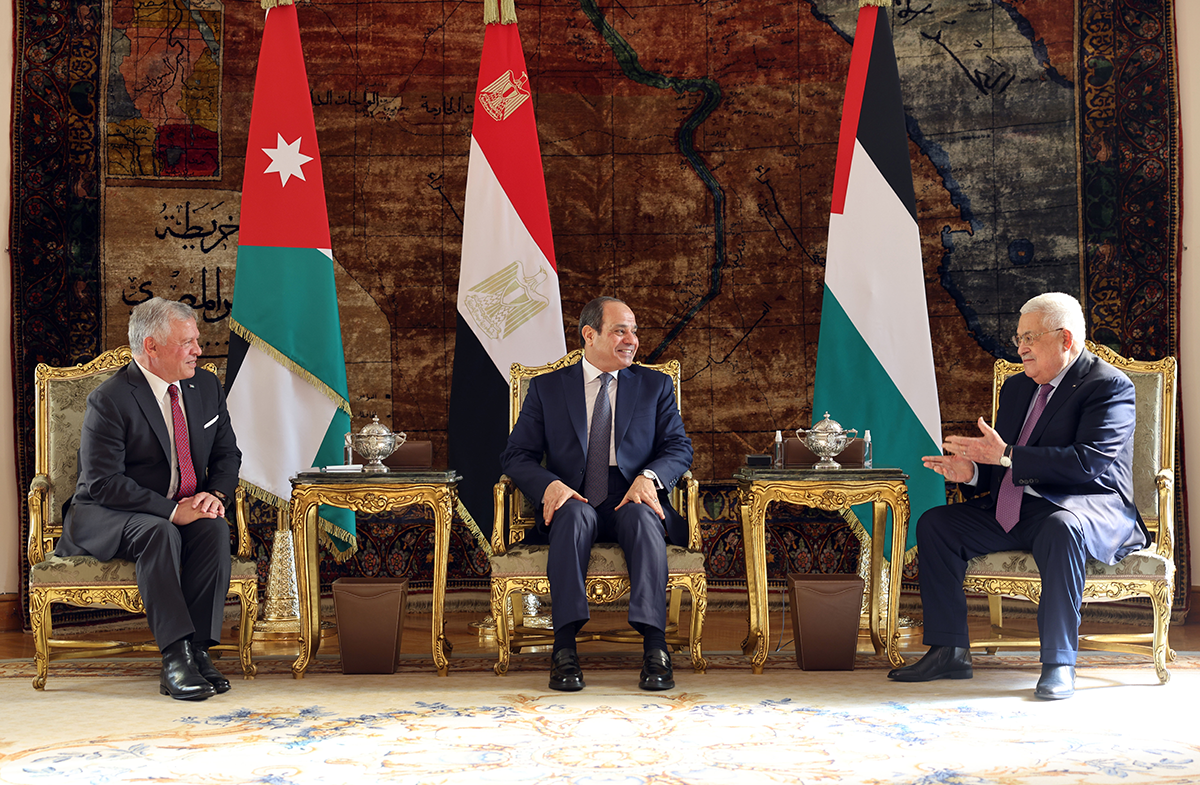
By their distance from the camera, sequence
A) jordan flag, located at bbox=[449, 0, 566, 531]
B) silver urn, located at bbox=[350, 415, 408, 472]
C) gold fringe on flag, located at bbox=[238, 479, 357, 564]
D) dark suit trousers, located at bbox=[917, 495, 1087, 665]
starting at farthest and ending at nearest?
1. jordan flag, located at bbox=[449, 0, 566, 531]
2. gold fringe on flag, located at bbox=[238, 479, 357, 564]
3. silver urn, located at bbox=[350, 415, 408, 472]
4. dark suit trousers, located at bbox=[917, 495, 1087, 665]

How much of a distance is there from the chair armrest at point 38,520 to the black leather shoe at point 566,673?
1.99m

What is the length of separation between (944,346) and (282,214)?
353 centimetres

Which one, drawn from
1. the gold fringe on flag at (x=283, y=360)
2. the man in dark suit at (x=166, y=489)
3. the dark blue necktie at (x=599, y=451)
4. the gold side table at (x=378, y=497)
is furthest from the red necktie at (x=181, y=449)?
the dark blue necktie at (x=599, y=451)

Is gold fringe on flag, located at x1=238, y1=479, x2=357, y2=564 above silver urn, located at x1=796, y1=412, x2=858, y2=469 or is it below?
below

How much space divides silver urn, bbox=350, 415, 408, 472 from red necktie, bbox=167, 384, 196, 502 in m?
0.64

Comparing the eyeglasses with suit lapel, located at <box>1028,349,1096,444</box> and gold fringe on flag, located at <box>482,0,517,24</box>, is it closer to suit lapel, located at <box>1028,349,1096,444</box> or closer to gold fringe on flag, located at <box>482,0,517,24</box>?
suit lapel, located at <box>1028,349,1096,444</box>

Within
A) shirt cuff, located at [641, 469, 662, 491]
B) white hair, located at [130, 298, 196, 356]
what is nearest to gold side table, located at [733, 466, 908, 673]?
shirt cuff, located at [641, 469, 662, 491]

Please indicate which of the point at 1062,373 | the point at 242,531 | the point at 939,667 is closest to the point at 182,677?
the point at 242,531

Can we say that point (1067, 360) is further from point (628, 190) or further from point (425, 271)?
point (425, 271)

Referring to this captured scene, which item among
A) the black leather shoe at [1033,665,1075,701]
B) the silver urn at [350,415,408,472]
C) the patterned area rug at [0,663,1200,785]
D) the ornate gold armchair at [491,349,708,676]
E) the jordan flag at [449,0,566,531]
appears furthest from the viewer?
the jordan flag at [449,0,566,531]

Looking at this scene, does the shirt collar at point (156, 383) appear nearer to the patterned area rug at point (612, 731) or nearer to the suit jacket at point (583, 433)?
the patterned area rug at point (612, 731)

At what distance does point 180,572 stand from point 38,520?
0.67 meters

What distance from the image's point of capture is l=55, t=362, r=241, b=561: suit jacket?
3506 mm

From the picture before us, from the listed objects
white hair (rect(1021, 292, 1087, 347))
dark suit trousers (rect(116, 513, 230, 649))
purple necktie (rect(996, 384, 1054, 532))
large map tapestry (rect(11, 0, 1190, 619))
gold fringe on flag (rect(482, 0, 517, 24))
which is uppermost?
gold fringe on flag (rect(482, 0, 517, 24))
